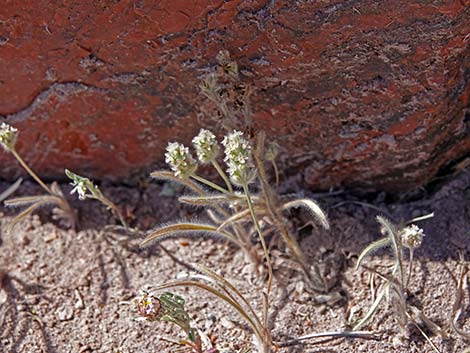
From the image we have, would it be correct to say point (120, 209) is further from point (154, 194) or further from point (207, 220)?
point (207, 220)

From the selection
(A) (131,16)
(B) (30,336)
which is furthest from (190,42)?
(B) (30,336)

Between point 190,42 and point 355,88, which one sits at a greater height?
point 190,42

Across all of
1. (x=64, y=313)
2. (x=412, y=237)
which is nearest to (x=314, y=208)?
(x=412, y=237)

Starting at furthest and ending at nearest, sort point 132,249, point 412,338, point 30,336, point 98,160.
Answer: point 98,160, point 132,249, point 30,336, point 412,338

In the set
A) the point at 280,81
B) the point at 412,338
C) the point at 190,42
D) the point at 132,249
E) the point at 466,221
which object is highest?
the point at 190,42

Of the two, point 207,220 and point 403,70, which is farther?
point 207,220

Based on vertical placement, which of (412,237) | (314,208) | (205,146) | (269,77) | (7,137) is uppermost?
(7,137)

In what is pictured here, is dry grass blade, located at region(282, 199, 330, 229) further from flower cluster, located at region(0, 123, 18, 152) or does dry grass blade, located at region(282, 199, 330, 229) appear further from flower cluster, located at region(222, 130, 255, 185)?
flower cluster, located at region(0, 123, 18, 152)

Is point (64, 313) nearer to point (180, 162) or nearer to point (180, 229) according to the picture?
point (180, 229)
